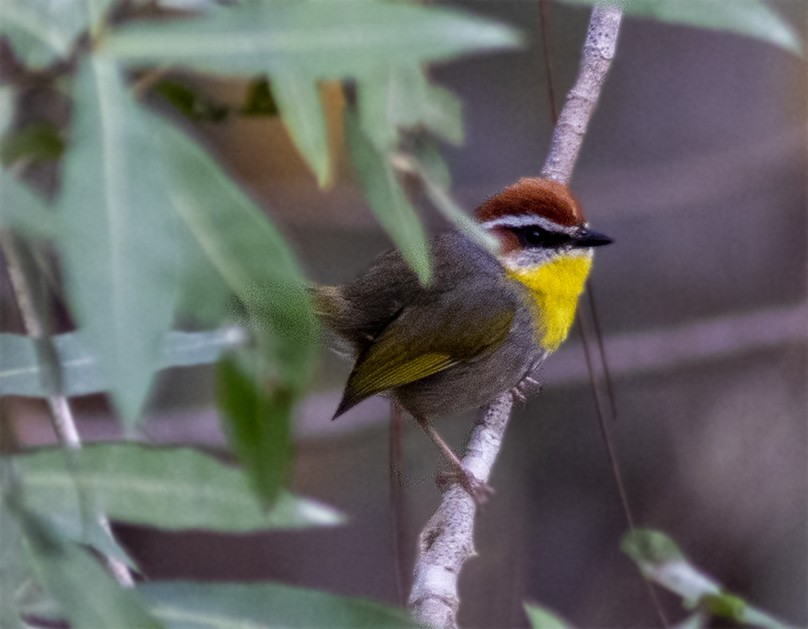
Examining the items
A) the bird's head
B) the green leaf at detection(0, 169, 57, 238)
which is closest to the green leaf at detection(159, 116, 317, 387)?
the green leaf at detection(0, 169, 57, 238)

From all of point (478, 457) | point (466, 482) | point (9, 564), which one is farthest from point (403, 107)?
point (478, 457)

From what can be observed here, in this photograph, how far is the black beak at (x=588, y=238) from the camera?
3336mm

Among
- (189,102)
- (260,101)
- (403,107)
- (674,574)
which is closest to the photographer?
(403,107)

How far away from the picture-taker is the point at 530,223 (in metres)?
3.37

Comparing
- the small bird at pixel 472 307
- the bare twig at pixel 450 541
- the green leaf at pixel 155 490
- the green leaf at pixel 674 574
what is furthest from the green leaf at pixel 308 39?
Answer: the small bird at pixel 472 307

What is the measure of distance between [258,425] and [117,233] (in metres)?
0.22

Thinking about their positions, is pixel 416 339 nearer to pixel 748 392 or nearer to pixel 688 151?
pixel 748 392

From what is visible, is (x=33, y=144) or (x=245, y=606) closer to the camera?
(x=33, y=144)

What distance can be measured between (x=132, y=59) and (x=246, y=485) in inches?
20.9

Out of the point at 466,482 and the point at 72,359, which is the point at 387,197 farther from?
the point at 466,482

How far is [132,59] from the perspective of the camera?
944 millimetres

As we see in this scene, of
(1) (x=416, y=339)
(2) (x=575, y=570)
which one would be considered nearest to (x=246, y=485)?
(1) (x=416, y=339)

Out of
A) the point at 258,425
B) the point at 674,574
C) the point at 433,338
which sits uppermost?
the point at 433,338

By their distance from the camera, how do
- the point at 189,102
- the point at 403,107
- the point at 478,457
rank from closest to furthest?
the point at 403,107
the point at 189,102
the point at 478,457
